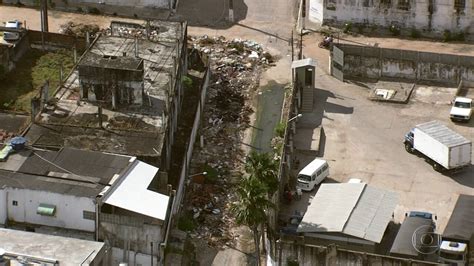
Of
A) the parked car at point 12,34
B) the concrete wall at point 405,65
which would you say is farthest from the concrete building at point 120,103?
the concrete wall at point 405,65

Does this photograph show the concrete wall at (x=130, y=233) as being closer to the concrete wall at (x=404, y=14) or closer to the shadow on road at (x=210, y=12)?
the shadow on road at (x=210, y=12)

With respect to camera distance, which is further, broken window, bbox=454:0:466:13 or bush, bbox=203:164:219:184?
broken window, bbox=454:0:466:13

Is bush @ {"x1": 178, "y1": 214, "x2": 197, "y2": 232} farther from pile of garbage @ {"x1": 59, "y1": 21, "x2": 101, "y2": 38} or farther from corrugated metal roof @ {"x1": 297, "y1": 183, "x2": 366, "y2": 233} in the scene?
pile of garbage @ {"x1": 59, "y1": 21, "x2": 101, "y2": 38}

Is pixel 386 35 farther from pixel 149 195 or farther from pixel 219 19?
pixel 149 195

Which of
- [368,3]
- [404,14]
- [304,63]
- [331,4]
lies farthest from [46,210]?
[404,14]

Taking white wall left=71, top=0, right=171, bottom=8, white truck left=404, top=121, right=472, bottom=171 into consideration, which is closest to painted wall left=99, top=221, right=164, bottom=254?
white truck left=404, top=121, right=472, bottom=171

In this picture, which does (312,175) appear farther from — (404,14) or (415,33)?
(404,14)

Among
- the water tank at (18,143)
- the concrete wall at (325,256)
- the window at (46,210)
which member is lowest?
the concrete wall at (325,256)

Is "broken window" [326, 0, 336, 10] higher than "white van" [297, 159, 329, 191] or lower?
higher
